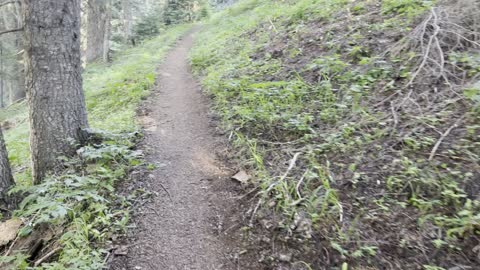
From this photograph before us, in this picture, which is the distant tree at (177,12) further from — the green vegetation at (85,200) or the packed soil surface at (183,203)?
the green vegetation at (85,200)

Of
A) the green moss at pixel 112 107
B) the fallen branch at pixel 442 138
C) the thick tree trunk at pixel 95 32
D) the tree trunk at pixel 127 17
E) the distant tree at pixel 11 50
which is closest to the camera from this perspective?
the fallen branch at pixel 442 138

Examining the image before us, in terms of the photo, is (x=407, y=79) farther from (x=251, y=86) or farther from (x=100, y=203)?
(x=100, y=203)

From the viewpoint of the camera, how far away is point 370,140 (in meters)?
3.77

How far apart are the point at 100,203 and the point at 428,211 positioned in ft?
11.6

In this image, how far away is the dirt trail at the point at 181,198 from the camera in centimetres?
308

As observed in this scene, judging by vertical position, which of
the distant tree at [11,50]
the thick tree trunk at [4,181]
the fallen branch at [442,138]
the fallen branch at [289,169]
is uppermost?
the fallen branch at [442,138]

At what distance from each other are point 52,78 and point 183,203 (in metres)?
2.65

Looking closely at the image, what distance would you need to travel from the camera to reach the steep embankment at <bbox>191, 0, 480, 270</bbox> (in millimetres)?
2754

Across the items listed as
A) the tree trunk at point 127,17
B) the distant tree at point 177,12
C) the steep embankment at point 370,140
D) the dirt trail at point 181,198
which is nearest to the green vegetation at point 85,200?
the dirt trail at point 181,198

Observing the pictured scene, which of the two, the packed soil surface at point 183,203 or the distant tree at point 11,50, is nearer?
the packed soil surface at point 183,203

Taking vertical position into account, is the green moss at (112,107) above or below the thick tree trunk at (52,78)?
below

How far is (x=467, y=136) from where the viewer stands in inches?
129

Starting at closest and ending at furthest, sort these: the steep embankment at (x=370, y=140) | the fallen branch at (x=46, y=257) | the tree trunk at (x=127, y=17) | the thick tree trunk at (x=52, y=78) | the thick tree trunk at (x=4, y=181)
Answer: the steep embankment at (x=370, y=140)
the fallen branch at (x=46, y=257)
the thick tree trunk at (x=4, y=181)
the thick tree trunk at (x=52, y=78)
the tree trunk at (x=127, y=17)

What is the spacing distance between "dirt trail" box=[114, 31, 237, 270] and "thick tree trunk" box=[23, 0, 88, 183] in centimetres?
127
